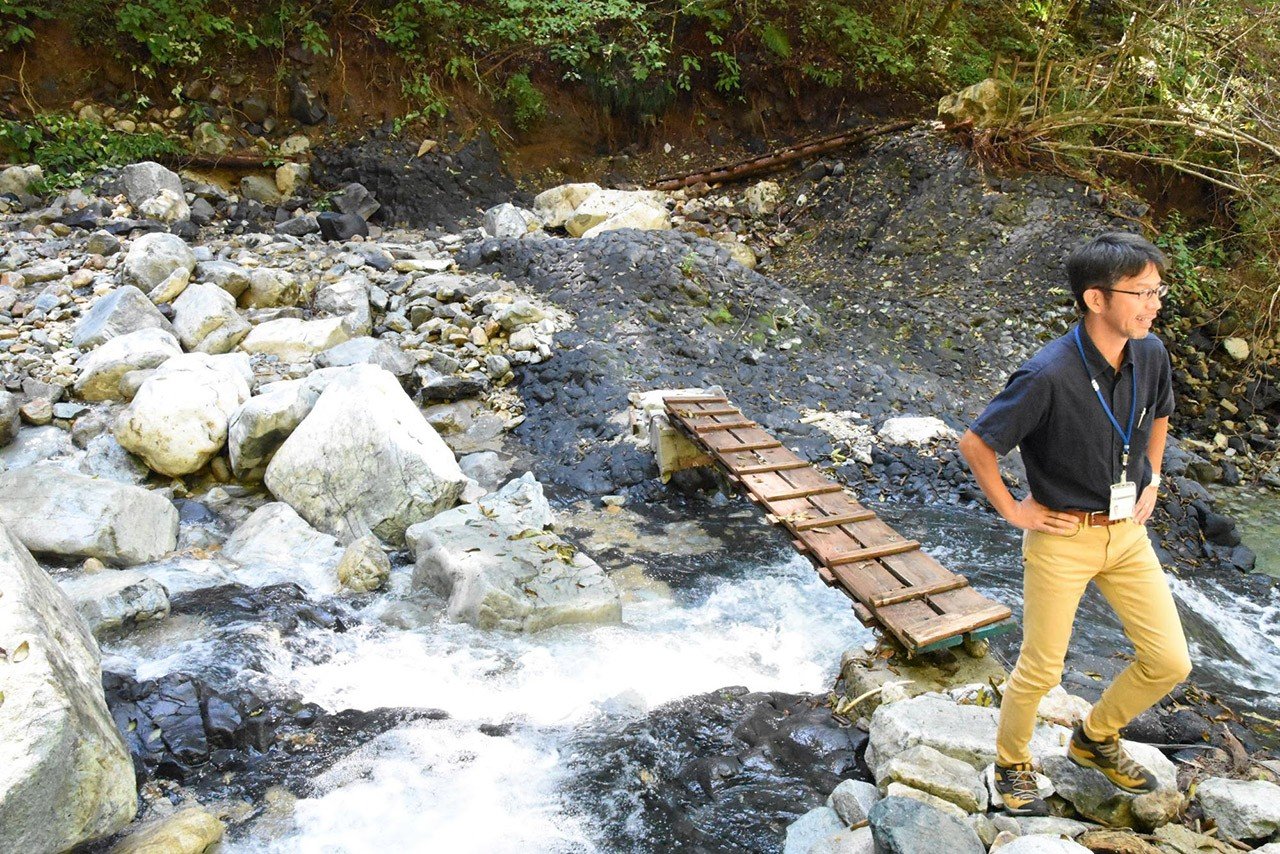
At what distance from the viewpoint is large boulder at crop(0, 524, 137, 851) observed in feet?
7.55

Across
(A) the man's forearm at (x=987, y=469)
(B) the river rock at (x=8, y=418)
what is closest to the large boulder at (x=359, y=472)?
(B) the river rock at (x=8, y=418)

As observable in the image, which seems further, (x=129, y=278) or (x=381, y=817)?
(x=129, y=278)

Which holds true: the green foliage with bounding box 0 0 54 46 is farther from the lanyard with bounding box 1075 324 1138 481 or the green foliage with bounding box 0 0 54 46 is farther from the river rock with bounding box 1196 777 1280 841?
the river rock with bounding box 1196 777 1280 841

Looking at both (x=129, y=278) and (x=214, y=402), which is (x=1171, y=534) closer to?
(x=214, y=402)

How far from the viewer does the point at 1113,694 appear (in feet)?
8.20

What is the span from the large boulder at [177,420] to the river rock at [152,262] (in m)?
2.11

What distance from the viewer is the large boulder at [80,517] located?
4.38m

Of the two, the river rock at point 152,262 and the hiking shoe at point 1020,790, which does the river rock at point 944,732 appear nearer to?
the hiking shoe at point 1020,790

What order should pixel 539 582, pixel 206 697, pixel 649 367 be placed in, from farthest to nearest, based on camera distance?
pixel 649 367, pixel 539 582, pixel 206 697

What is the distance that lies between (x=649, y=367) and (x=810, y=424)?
1597mm

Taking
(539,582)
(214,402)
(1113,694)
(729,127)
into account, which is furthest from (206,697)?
(729,127)

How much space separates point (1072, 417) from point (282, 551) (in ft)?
14.2

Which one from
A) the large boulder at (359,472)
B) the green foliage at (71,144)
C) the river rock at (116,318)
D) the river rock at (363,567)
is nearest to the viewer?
the river rock at (363,567)

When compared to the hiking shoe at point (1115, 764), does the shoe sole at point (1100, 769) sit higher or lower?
lower
